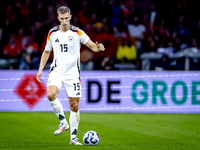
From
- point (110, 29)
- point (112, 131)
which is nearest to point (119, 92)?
point (112, 131)

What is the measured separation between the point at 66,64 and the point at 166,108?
20.6 ft

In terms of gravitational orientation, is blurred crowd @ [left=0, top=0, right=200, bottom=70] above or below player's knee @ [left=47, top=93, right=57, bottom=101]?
above

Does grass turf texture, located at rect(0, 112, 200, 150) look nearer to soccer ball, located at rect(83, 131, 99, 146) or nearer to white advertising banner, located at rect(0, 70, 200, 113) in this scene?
soccer ball, located at rect(83, 131, 99, 146)

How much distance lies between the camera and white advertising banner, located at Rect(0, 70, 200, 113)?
1202 centimetres

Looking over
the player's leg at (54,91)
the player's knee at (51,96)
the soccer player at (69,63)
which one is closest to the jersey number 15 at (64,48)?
the soccer player at (69,63)

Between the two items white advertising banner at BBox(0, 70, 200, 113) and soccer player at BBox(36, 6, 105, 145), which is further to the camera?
white advertising banner at BBox(0, 70, 200, 113)

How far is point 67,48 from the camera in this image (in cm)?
650

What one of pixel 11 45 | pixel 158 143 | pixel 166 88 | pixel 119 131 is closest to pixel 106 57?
pixel 166 88

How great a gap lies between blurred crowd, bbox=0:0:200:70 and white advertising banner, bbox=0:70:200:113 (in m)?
0.82

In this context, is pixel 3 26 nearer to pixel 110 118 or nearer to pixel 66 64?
pixel 110 118

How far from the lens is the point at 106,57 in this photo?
1296 centimetres

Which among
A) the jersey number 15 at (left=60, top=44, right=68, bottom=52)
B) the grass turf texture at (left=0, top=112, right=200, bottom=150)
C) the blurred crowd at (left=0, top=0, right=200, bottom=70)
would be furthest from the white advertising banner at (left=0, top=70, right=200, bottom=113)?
the jersey number 15 at (left=60, top=44, right=68, bottom=52)

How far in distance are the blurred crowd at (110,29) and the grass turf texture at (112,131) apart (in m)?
2.13

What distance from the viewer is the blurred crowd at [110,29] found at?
13211 mm
